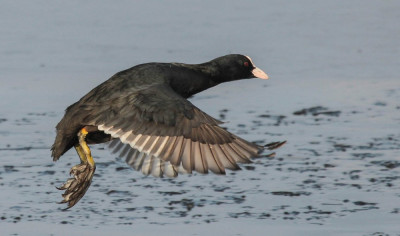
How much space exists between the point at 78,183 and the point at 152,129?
862mm

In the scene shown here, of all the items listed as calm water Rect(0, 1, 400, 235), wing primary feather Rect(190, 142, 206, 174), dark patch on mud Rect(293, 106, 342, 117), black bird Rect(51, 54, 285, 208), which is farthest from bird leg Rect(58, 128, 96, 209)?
dark patch on mud Rect(293, 106, 342, 117)

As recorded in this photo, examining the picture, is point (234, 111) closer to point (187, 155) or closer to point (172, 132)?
point (172, 132)

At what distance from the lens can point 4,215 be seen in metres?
7.82

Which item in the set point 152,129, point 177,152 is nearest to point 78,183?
point 152,129

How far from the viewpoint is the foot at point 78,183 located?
7.22 m

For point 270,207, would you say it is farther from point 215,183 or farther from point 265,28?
point 265,28

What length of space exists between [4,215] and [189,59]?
3727mm

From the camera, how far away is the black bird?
6348mm

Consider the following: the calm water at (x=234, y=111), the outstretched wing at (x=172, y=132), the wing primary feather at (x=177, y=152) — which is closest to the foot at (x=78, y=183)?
the calm water at (x=234, y=111)

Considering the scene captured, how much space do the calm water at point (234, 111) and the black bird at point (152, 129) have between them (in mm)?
505

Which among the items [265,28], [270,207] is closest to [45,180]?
[270,207]

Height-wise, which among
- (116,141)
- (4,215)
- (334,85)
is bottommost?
(4,215)

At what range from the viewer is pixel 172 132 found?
6555 mm

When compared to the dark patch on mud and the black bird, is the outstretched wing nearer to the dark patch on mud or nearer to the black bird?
the black bird
